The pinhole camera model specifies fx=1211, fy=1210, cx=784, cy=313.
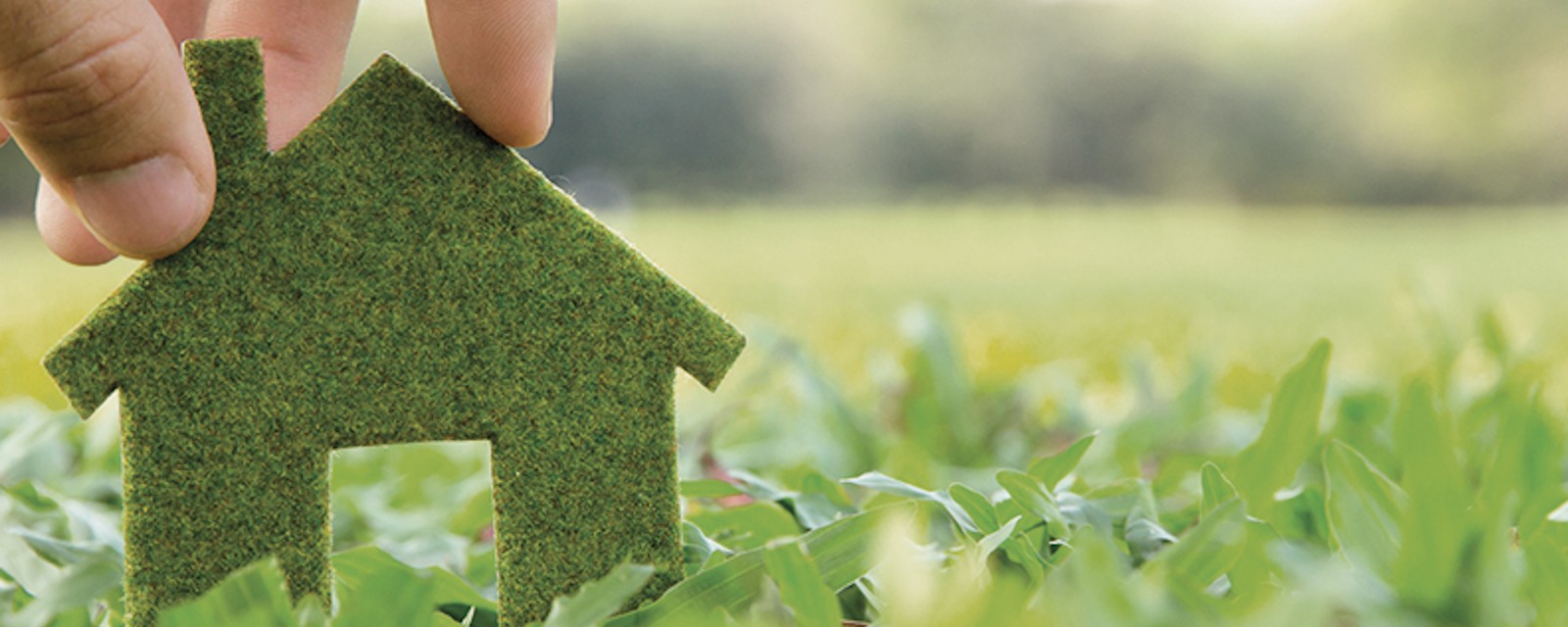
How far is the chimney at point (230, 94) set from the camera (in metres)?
0.73

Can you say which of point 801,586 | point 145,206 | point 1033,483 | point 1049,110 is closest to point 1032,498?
point 1033,483

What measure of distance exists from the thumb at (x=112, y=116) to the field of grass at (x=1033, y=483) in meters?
0.21

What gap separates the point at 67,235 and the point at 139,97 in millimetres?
396

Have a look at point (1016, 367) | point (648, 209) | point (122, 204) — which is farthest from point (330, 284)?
point (648, 209)

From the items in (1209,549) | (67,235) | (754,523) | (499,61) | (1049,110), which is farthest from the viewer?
(1049,110)

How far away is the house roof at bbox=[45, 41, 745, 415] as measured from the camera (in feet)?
2.35

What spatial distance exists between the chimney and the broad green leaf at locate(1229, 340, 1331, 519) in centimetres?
70

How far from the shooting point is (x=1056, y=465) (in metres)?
0.89

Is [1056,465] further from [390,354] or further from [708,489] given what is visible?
[390,354]

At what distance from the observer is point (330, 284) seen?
2.36ft

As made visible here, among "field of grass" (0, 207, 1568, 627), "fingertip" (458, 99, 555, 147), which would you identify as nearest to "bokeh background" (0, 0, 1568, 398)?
"field of grass" (0, 207, 1568, 627)

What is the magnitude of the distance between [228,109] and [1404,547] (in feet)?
2.23

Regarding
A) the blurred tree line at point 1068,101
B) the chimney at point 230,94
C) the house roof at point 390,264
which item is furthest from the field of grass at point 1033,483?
the blurred tree line at point 1068,101

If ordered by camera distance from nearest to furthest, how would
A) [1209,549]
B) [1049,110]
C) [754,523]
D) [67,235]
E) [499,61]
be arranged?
[1209,549], [499,61], [754,523], [67,235], [1049,110]
